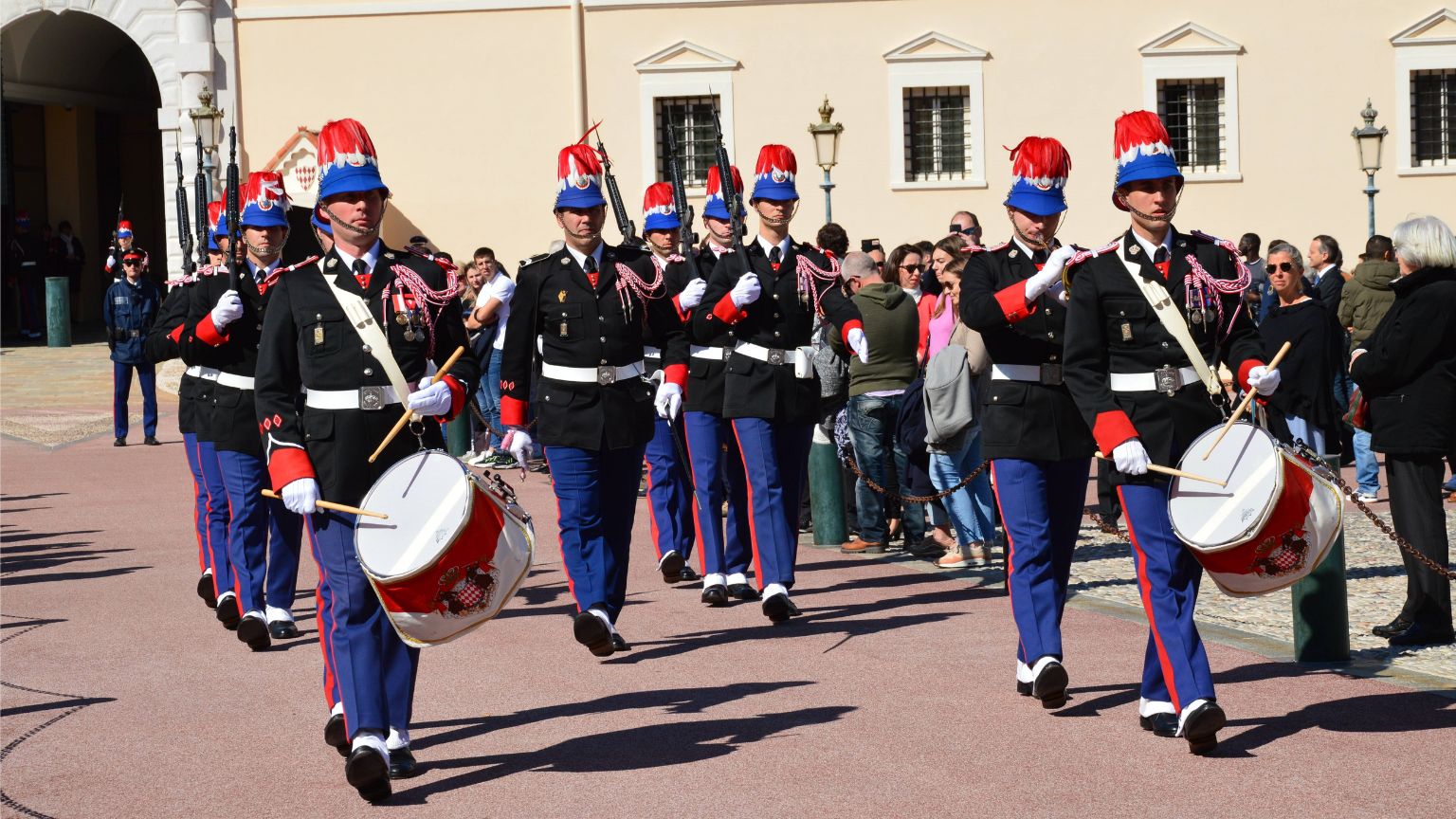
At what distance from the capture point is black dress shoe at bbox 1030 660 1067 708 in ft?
24.8

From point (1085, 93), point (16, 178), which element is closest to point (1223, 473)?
point (1085, 93)

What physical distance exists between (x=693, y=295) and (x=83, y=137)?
32373 mm

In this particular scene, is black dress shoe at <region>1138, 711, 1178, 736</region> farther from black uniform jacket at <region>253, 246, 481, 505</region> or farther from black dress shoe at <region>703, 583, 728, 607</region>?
black dress shoe at <region>703, 583, 728, 607</region>

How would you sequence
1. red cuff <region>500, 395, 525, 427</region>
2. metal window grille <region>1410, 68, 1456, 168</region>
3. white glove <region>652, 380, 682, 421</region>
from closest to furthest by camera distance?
1. red cuff <region>500, 395, 525, 427</region>
2. white glove <region>652, 380, 682, 421</region>
3. metal window grille <region>1410, 68, 1456, 168</region>

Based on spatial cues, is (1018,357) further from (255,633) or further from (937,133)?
(937,133)

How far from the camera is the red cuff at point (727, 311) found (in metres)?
9.97

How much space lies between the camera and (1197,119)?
31812 mm

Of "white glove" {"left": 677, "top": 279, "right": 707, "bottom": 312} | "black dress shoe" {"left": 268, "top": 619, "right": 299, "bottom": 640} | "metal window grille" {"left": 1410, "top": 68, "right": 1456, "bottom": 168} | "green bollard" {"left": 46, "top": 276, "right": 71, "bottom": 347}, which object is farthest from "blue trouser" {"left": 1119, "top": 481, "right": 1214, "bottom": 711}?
"green bollard" {"left": 46, "top": 276, "right": 71, "bottom": 347}

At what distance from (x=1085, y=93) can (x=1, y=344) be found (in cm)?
1864

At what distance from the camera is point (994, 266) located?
8148mm

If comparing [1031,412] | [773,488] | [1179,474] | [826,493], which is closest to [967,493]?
[826,493]

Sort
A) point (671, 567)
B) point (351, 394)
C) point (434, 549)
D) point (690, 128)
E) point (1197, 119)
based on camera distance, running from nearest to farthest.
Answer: point (434, 549)
point (351, 394)
point (671, 567)
point (690, 128)
point (1197, 119)

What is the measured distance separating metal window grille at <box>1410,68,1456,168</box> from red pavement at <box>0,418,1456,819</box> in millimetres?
23545

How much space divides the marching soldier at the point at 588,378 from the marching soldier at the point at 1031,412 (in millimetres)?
1738
